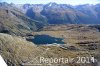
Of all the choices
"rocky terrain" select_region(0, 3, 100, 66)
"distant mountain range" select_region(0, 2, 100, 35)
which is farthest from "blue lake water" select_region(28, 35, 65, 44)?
"distant mountain range" select_region(0, 2, 100, 35)

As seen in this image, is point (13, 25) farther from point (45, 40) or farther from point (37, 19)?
point (45, 40)

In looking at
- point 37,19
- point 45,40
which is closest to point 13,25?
point 37,19

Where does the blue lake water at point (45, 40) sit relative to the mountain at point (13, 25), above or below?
below

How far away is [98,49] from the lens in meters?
4.77

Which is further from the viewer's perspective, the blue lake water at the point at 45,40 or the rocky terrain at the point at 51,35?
the blue lake water at the point at 45,40

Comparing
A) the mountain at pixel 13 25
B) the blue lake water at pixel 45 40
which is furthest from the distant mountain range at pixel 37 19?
the blue lake water at pixel 45 40

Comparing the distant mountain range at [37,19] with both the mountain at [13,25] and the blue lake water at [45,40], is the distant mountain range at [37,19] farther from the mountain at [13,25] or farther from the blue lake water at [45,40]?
the blue lake water at [45,40]

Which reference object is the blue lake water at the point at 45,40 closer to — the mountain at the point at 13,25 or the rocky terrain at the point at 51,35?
the rocky terrain at the point at 51,35

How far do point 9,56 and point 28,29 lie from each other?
970 millimetres

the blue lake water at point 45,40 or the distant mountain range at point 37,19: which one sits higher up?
the distant mountain range at point 37,19

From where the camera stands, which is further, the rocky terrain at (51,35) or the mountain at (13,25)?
the mountain at (13,25)

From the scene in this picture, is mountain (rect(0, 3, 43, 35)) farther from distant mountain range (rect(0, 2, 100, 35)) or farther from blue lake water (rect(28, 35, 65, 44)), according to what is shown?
blue lake water (rect(28, 35, 65, 44))

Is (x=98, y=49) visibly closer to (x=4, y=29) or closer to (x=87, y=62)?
(x=87, y=62)

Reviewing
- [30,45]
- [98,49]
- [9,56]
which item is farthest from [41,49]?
[98,49]
